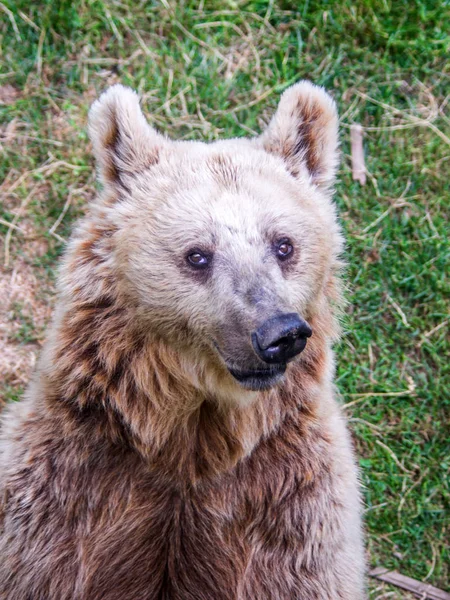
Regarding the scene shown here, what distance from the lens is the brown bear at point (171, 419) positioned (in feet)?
13.3

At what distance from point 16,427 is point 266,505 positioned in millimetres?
1396

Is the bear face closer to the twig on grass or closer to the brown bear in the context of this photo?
the brown bear

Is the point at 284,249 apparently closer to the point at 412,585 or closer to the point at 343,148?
the point at 343,148

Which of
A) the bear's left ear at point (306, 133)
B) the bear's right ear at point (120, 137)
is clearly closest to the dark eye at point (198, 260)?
the bear's right ear at point (120, 137)

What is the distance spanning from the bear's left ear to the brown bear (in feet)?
0.04

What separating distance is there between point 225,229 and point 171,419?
3.46 feet

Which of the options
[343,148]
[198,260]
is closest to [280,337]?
[198,260]

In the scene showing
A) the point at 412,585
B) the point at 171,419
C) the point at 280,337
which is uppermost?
the point at 280,337

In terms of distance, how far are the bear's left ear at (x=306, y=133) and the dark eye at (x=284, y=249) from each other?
58 centimetres

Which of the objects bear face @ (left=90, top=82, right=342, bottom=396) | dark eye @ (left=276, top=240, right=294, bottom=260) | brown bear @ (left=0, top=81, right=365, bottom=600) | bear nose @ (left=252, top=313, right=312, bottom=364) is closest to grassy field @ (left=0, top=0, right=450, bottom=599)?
brown bear @ (left=0, top=81, right=365, bottom=600)

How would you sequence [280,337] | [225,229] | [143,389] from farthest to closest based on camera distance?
1. [143,389]
2. [225,229]
3. [280,337]

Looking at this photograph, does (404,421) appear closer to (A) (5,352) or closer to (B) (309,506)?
(B) (309,506)

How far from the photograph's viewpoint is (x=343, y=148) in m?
6.34

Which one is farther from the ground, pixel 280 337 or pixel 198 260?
pixel 198 260
